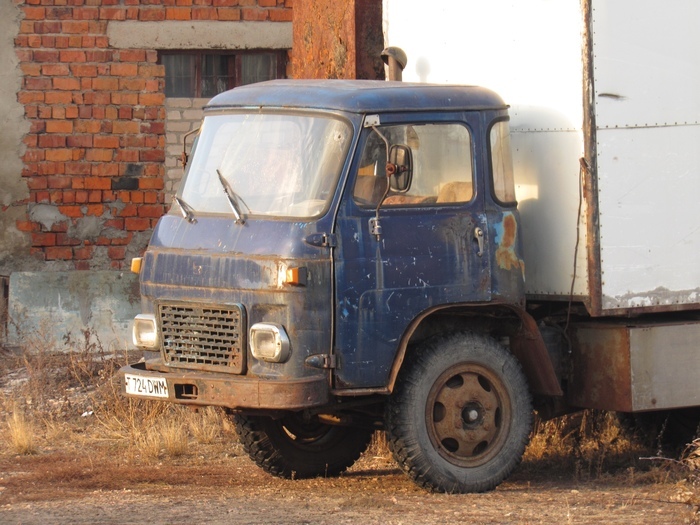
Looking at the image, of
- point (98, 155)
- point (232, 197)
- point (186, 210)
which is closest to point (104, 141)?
point (98, 155)

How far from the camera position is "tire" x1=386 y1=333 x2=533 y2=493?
275 inches

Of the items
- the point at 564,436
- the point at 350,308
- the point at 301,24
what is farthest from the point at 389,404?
the point at 301,24

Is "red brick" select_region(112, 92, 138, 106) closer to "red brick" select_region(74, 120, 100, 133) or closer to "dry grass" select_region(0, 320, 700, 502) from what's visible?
"red brick" select_region(74, 120, 100, 133)

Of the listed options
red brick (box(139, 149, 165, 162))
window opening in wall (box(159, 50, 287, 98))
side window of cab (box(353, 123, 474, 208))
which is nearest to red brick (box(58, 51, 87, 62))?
window opening in wall (box(159, 50, 287, 98))

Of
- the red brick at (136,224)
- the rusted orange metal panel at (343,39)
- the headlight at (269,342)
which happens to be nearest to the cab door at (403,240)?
the headlight at (269,342)

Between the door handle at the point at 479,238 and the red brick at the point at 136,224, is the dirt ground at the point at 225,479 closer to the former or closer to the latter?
the door handle at the point at 479,238

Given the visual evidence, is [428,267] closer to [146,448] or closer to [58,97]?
[146,448]

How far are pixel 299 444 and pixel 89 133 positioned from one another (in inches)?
213

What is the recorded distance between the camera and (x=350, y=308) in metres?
6.73

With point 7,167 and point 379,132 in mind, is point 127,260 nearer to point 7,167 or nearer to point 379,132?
point 7,167

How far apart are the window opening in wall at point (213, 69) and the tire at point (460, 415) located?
20.2 feet

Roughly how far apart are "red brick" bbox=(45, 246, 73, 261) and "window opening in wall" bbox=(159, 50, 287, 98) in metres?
1.80

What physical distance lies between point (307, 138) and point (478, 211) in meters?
1.06

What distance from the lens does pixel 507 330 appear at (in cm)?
761
